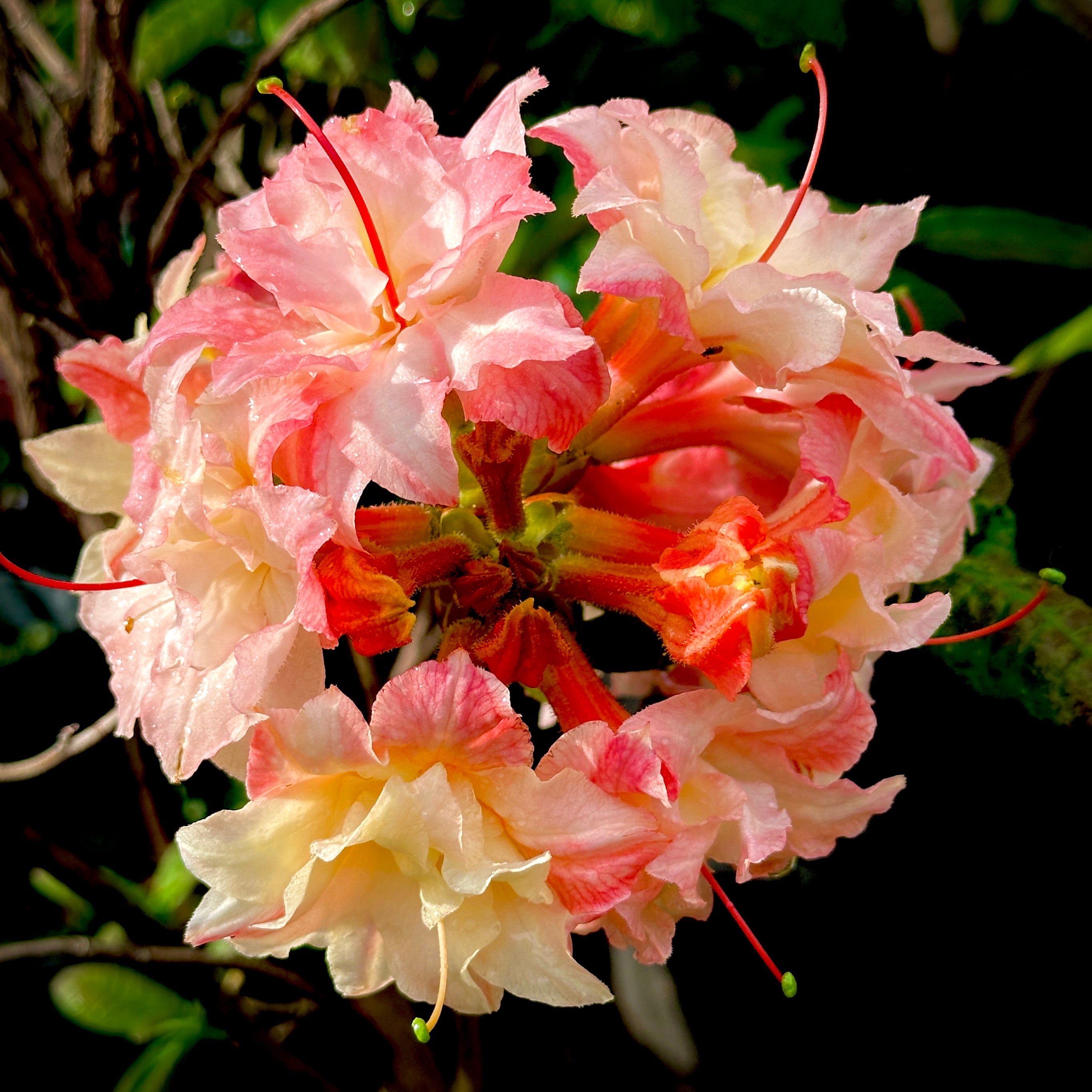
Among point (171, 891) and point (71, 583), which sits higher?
point (71, 583)

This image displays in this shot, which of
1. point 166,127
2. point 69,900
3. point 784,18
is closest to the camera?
point 784,18

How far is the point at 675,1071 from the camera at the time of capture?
106 centimetres

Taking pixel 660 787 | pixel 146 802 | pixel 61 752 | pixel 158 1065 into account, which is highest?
pixel 660 787

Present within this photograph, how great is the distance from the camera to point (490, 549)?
565 mm

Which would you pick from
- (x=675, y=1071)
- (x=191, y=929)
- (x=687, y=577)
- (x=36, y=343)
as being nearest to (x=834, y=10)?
(x=687, y=577)

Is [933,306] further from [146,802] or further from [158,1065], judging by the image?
[158,1065]

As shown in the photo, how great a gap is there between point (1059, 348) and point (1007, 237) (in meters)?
0.13

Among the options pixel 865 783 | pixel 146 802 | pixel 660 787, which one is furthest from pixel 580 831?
pixel 146 802

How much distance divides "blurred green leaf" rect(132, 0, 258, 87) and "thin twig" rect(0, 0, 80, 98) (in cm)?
6

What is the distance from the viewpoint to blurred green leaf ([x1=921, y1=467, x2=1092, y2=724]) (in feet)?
2.14

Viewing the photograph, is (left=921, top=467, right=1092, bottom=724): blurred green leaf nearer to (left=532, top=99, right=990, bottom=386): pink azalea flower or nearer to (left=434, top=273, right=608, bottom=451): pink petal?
(left=532, top=99, right=990, bottom=386): pink azalea flower

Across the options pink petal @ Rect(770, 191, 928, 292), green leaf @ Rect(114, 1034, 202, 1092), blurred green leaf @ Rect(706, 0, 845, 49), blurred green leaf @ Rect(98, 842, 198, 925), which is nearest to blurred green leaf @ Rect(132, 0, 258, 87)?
blurred green leaf @ Rect(706, 0, 845, 49)

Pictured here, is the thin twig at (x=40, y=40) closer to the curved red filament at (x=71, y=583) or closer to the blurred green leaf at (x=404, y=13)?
the blurred green leaf at (x=404, y=13)

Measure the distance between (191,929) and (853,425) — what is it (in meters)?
0.42
